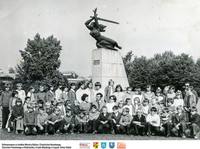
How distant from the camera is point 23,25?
986cm

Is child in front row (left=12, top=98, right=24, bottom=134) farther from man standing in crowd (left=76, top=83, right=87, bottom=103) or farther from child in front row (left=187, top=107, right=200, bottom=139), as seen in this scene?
child in front row (left=187, top=107, right=200, bottom=139)

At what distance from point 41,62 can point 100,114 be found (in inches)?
807

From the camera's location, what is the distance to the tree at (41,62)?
27.7 meters

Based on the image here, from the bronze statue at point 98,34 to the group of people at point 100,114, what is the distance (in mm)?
3276

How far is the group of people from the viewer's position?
827 cm

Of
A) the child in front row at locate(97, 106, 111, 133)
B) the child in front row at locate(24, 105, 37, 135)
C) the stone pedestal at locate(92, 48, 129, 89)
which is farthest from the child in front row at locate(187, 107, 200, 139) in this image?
the stone pedestal at locate(92, 48, 129, 89)

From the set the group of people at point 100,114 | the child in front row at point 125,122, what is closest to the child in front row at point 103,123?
the group of people at point 100,114

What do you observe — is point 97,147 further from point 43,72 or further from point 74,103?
point 43,72

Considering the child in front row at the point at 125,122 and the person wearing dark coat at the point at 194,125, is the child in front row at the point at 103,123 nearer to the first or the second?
the child in front row at the point at 125,122

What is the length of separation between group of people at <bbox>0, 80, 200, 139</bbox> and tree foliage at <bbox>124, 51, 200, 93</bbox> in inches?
467

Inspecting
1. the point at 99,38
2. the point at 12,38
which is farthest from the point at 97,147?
the point at 99,38

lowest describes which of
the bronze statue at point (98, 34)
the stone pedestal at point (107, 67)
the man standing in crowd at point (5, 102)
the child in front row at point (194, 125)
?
the child in front row at point (194, 125)

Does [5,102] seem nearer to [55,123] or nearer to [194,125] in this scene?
[55,123]

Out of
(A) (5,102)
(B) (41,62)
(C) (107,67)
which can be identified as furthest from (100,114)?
(B) (41,62)
